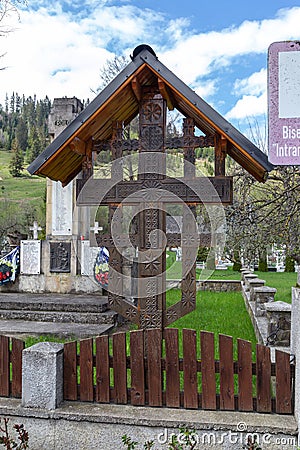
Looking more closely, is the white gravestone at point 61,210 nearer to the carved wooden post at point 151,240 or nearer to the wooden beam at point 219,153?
the carved wooden post at point 151,240

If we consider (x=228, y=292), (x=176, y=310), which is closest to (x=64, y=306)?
(x=176, y=310)

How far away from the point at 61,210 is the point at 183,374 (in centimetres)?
927

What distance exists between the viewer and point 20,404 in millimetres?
4398

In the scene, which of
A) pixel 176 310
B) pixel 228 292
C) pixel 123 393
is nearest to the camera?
pixel 123 393

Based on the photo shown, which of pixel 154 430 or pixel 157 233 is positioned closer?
pixel 154 430

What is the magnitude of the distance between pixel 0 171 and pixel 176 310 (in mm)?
80590

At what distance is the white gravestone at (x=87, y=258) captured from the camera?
11961mm

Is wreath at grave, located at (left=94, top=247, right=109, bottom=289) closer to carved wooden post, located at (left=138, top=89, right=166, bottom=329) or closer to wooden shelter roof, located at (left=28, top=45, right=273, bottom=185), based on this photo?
wooden shelter roof, located at (left=28, top=45, right=273, bottom=185)

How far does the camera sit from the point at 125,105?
570 centimetres

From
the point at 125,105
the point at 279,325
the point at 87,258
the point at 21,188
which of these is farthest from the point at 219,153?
the point at 21,188

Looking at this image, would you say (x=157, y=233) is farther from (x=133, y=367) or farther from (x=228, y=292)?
(x=228, y=292)

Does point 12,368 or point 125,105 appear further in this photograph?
point 125,105

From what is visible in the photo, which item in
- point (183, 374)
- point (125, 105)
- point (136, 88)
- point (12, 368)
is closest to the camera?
point (183, 374)

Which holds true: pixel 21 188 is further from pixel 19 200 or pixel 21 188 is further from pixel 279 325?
pixel 279 325
